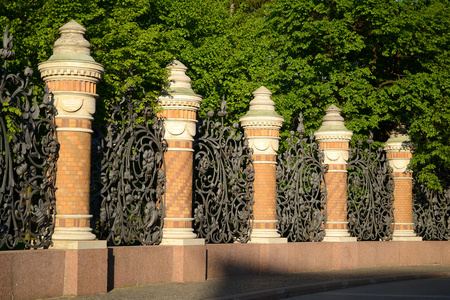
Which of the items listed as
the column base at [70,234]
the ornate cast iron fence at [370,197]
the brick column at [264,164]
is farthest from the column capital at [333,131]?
the column base at [70,234]

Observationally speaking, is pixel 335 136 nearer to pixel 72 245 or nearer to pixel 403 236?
pixel 403 236

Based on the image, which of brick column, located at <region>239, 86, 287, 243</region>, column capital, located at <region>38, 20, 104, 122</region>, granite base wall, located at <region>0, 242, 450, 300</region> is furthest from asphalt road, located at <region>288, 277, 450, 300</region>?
column capital, located at <region>38, 20, 104, 122</region>

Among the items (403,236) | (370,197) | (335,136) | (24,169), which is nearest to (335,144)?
(335,136)

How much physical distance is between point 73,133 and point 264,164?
19.2ft

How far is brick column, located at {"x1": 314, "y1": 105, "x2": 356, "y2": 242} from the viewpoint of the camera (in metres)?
17.8

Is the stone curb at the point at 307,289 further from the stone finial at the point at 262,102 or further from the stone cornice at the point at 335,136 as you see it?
the stone finial at the point at 262,102

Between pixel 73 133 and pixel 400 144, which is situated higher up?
pixel 400 144

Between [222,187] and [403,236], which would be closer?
[222,187]

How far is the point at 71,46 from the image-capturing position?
1091cm

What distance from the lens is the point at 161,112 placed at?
13102mm

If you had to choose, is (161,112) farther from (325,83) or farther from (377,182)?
(325,83)

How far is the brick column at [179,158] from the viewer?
12.9 metres

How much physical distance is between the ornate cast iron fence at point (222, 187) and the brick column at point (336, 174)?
3258 mm

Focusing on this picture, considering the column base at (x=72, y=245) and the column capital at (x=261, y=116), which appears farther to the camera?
the column capital at (x=261, y=116)
